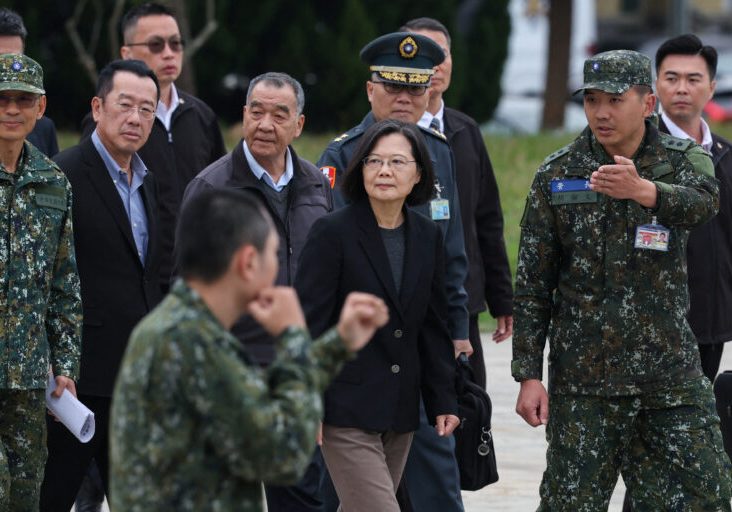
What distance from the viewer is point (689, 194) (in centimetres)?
565

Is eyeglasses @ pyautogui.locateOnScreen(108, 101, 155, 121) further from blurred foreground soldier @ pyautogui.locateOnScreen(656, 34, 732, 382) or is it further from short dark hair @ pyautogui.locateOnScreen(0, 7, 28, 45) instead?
blurred foreground soldier @ pyautogui.locateOnScreen(656, 34, 732, 382)

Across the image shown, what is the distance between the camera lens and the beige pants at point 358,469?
569 cm

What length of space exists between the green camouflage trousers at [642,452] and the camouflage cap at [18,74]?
7.25ft

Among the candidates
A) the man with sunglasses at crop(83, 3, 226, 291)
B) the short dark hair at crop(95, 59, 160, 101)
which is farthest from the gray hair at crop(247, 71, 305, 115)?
the man with sunglasses at crop(83, 3, 226, 291)

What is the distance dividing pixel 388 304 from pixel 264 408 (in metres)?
2.13

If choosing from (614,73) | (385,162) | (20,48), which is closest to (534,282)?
(385,162)

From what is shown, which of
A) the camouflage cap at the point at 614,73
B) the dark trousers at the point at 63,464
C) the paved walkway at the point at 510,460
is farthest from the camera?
the paved walkway at the point at 510,460

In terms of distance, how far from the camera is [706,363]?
7371 millimetres

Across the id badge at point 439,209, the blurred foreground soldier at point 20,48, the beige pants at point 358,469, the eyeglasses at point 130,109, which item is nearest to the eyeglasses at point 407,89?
the id badge at point 439,209

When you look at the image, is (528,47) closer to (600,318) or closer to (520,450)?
(520,450)

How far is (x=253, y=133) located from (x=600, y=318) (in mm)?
1663

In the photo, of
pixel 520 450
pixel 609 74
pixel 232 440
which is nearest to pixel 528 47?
pixel 520 450

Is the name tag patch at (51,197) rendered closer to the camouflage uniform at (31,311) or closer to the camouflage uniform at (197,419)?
the camouflage uniform at (31,311)

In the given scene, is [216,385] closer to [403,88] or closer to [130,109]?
[130,109]
